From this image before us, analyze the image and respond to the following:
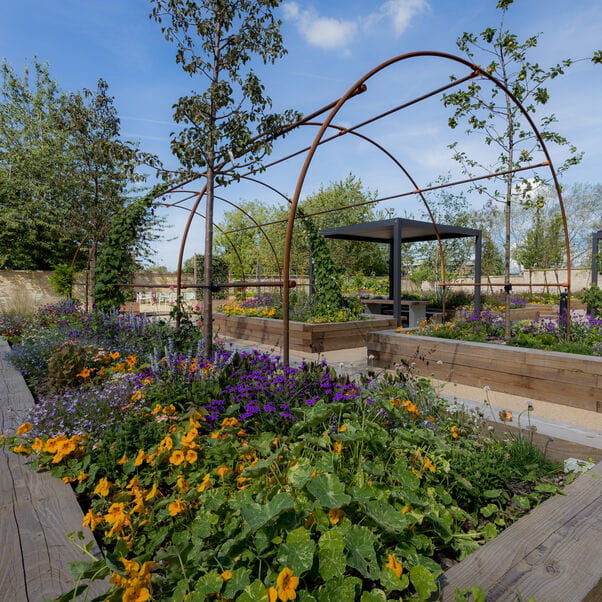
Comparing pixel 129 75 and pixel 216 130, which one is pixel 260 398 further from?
pixel 129 75

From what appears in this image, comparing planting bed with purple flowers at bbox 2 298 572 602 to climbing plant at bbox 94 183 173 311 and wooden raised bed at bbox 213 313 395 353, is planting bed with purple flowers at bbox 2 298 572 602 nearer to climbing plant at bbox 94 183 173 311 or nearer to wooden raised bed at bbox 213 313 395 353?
wooden raised bed at bbox 213 313 395 353

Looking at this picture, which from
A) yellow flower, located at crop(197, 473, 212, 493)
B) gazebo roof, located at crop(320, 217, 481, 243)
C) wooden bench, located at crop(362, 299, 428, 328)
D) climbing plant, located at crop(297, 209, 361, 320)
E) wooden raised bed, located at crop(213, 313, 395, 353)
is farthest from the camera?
wooden bench, located at crop(362, 299, 428, 328)

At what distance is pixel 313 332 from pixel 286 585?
214 inches

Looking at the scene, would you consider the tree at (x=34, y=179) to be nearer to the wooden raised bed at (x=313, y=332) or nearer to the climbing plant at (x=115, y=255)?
the climbing plant at (x=115, y=255)

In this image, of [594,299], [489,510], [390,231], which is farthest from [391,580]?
[390,231]

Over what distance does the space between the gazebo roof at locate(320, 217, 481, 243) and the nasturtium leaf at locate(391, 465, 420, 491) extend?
6.64 m

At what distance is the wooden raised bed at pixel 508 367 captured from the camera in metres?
3.55

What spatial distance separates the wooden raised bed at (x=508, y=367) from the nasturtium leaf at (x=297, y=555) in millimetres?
2189

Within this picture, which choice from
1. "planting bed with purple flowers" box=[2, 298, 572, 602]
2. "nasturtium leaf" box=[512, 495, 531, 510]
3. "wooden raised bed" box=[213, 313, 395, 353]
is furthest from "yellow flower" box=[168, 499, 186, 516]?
"wooden raised bed" box=[213, 313, 395, 353]

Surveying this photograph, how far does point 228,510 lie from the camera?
137 cm

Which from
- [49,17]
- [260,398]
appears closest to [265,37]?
[49,17]

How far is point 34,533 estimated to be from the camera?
55.6 inches

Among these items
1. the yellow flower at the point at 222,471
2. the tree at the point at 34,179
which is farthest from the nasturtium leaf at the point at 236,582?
the tree at the point at 34,179

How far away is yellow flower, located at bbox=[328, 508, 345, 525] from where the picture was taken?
1.20 meters
